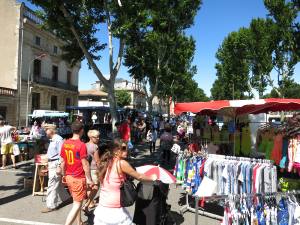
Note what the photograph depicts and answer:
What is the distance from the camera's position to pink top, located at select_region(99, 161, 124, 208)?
4145 millimetres

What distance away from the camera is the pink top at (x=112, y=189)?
13.6 feet

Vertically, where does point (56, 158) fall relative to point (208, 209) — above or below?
above

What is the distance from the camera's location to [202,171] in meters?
6.53

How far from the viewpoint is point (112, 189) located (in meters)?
4.16

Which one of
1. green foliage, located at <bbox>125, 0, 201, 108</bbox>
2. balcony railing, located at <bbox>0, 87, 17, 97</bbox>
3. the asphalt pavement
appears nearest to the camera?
the asphalt pavement

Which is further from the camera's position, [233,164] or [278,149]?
[278,149]

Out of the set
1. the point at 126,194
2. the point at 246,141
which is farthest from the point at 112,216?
the point at 246,141

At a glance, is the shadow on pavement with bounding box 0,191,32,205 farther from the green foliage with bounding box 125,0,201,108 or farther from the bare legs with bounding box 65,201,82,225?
the green foliage with bounding box 125,0,201,108

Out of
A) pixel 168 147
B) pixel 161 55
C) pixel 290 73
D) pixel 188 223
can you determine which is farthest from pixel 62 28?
pixel 290 73

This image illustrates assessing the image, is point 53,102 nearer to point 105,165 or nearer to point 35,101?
point 35,101

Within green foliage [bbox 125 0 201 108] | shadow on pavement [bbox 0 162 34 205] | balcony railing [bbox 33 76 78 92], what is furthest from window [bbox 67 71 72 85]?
shadow on pavement [bbox 0 162 34 205]

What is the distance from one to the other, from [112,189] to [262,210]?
1.84 meters

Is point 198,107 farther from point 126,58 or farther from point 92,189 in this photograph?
point 126,58

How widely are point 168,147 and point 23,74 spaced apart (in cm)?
2557
